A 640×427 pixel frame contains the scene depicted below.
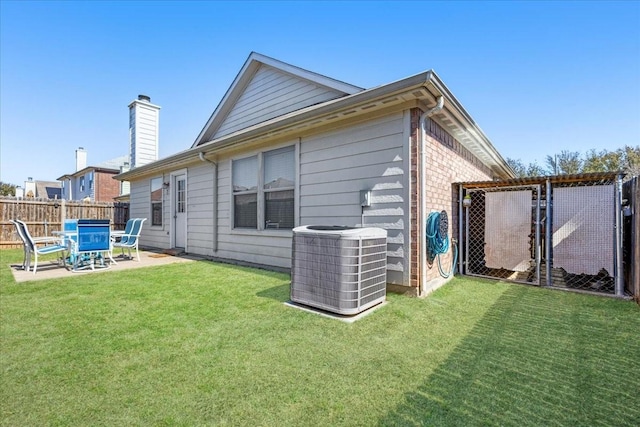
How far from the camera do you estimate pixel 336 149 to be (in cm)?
466

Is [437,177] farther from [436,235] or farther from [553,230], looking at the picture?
[553,230]

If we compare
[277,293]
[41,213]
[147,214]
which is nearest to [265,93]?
[277,293]

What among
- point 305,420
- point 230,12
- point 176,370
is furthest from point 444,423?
point 230,12

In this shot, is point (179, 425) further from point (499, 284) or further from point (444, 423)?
point (499, 284)

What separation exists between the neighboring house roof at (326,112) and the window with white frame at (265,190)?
46cm

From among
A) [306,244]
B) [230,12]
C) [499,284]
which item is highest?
[230,12]

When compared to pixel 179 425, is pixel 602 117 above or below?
above

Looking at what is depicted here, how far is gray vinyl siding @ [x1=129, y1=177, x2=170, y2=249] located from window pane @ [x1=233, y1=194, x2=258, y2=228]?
3645 millimetres

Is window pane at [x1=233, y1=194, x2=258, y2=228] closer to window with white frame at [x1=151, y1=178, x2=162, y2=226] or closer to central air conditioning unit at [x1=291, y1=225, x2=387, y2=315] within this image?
central air conditioning unit at [x1=291, y1=225, x2=387, y2=315]

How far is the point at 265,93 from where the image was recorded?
7.44 m

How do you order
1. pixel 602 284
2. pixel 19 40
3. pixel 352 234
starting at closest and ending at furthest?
pixel 352 234 < pixel 602 284 < pixel 19 40

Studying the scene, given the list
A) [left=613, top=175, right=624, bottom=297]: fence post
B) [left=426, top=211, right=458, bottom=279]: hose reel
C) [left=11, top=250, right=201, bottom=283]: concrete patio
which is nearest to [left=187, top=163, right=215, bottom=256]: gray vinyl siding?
[left=11, top=250, right=201, bottom=283]: concrete patio

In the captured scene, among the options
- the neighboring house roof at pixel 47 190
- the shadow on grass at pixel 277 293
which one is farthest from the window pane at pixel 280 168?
the neighboring house roof at pixel 47 190

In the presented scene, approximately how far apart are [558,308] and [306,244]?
3.14 m
